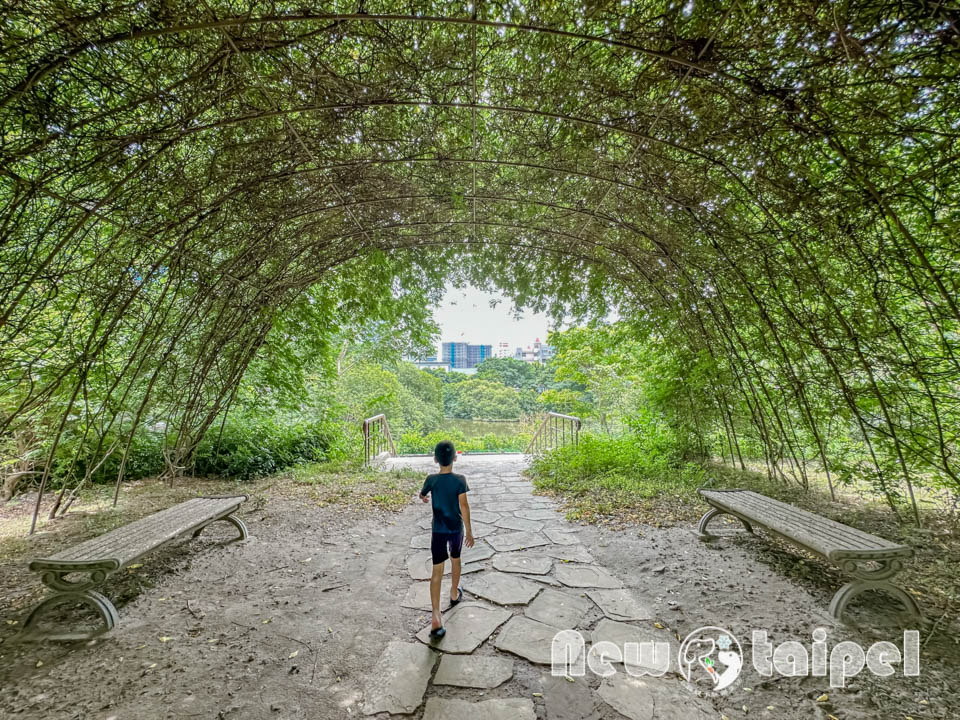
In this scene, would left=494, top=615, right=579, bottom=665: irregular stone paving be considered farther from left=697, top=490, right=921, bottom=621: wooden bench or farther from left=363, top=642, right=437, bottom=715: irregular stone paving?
left=697, top=490, right=921, bottom=621: wooden bench

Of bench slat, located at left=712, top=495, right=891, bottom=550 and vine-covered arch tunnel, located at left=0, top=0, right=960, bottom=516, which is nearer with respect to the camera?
vine-covered arch tunnel, located at left=0, top=0, right=960, bottom=516

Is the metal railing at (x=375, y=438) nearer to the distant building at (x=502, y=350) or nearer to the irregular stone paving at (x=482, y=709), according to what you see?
the irregular stone paving at (x=482, y=709)

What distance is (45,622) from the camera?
207 cm

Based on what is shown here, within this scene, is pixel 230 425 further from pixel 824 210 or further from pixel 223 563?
pixel 824 210

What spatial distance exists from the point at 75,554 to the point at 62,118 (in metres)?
2.27

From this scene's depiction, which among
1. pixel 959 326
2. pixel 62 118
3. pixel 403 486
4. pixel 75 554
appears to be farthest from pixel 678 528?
pixel 62 118

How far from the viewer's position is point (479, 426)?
55.2ft

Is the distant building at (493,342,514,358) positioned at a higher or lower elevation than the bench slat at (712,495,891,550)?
higher

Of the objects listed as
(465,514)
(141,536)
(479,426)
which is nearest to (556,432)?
(465,514)

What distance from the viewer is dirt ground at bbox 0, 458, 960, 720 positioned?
59.9 inches

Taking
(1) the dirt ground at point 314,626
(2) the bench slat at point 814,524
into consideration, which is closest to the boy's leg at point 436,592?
(1) the dirt ground at point 314,626

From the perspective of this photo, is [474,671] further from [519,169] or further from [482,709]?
[519,169]

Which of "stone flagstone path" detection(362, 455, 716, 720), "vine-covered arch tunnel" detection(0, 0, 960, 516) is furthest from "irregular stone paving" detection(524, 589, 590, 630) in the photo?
"vine-covered arch tunnel" detection(0, 0, 960, 516)

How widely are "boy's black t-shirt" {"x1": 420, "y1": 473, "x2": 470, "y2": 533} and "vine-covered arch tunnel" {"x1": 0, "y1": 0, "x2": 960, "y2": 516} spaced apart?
2.12 m
